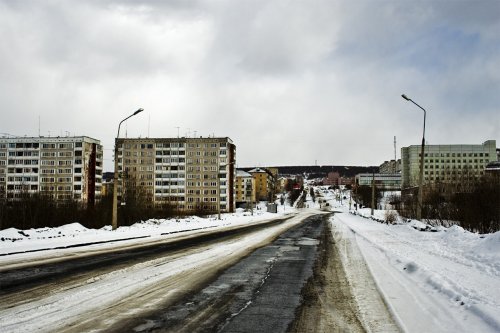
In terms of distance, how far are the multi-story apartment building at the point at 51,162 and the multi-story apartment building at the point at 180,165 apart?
8964 mm

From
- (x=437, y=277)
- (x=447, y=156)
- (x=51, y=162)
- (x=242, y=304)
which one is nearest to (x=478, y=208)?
(x=437, y=277)

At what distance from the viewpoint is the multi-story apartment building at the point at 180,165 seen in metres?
113

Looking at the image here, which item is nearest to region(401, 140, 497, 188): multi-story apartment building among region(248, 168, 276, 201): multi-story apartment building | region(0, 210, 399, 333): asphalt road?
region(248, 168, 276, 201): multi-story apartment building

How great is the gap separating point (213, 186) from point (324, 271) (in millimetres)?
103284

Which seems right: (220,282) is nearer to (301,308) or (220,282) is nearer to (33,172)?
(301,308)

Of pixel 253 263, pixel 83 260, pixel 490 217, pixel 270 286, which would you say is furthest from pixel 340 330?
pixel 490 217

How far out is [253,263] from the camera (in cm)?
1152

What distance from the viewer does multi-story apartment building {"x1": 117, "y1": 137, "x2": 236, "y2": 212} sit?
113 metres

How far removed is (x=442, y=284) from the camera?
8.00 metres

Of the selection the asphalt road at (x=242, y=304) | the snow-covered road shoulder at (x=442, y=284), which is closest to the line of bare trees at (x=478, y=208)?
the snow-covered road shoulder at (x=442, y=284)

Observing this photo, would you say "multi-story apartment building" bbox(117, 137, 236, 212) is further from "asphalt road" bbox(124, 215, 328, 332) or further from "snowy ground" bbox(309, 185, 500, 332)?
"asphalt road" bbox(124, 215, 328, 332)

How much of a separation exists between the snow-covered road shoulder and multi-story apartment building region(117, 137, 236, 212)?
99.0 metres

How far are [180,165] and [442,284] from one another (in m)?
110

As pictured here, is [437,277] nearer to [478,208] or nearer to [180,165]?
[478,208]
